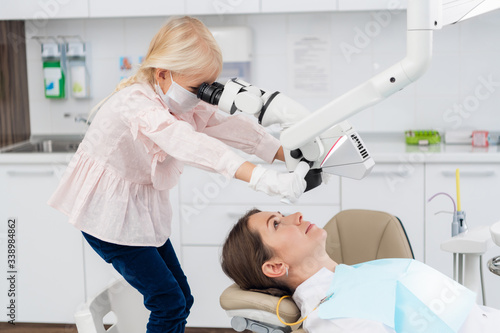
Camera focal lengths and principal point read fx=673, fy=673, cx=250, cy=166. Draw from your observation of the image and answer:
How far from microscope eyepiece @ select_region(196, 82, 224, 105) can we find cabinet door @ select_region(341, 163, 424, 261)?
147cm

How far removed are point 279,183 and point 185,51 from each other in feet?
1.72

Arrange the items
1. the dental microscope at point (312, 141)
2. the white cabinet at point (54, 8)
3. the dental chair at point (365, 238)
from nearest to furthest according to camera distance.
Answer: the dental microscope at point (312, 141) < the dental chair at point (365, 238) < the white cabinet at point (54, 8)

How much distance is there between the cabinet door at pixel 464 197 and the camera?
303cm

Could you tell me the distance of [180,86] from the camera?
6.07ft

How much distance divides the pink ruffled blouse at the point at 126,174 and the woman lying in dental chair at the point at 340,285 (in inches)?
10.0

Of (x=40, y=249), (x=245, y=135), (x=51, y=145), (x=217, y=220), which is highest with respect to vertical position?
(x=245, y=135)

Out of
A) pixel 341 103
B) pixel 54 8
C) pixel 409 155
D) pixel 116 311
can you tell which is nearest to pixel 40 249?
pixel 54 8

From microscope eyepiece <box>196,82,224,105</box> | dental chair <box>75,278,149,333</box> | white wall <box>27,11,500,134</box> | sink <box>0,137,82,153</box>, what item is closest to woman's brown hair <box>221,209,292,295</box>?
dental chair <box>75,278,149,333</box>

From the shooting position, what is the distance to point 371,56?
137 inches

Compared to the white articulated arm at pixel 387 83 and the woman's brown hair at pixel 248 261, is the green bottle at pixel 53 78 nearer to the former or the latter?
the woman's brown hair at pixel 248 261

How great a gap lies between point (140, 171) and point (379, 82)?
3.06 ft

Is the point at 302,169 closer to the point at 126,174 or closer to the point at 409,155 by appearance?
the point at 126,174

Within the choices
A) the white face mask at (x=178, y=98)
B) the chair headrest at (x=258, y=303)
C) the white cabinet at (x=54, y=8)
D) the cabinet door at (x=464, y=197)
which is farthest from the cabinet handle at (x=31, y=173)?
the cabinet door at (x=464, y=197)

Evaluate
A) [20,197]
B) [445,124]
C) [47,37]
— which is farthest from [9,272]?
[445,124]
